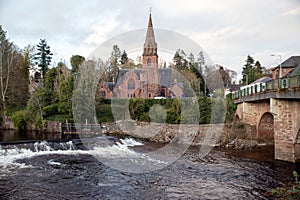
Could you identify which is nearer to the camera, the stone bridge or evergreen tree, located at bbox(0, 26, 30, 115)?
the stone bridge

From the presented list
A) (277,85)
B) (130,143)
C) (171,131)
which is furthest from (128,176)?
(171,131)

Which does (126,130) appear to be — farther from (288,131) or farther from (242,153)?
(288,131)

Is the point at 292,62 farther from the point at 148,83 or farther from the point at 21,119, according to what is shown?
the point at 21,119

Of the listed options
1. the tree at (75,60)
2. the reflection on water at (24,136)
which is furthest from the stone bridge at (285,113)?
the tree at (75,60)

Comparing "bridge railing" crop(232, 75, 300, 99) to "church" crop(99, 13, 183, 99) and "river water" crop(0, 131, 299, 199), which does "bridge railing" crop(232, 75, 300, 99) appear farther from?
"church" crop(99, 13, 183, 99)

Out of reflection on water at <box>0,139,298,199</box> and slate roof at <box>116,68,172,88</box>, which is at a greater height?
slate roof at <box>116,68,172,88</box>

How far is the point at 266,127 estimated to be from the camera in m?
18.5

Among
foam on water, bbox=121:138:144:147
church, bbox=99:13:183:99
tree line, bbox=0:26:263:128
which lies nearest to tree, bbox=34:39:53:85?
tree line, bbox=0:26:263:128

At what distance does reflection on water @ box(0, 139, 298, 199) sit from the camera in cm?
860

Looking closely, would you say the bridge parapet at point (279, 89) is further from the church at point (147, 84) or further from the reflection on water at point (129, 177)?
the church at point (147, 84)

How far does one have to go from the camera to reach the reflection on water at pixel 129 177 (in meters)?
8.60

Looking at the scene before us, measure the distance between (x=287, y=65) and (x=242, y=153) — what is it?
606 inches

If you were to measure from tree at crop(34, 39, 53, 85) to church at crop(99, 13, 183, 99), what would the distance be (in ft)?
47.6

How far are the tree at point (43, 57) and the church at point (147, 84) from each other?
14.5 metres
